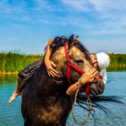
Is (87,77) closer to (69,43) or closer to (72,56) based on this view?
(72,56)

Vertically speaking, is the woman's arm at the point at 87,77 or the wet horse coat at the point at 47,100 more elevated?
the woman's arm at the point at 87,77

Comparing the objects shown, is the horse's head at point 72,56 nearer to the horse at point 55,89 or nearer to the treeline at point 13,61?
the horse at point 55,89

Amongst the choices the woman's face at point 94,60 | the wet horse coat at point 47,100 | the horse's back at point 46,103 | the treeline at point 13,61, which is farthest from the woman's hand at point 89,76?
the treeline at point 13,61

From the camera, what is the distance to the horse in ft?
12.4

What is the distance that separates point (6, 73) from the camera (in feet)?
104

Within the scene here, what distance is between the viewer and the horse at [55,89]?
12.4 ft

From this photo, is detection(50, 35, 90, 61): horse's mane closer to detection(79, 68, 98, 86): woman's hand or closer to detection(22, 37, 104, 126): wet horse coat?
detection(22, 37, 104, 126): wet horse coat

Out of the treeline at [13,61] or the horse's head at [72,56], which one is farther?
the treeline at [13,61]

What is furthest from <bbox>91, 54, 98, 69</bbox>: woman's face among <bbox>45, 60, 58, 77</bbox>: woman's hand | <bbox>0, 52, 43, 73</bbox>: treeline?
<bbox>0, 52, 43, 73</bbox>: treeline

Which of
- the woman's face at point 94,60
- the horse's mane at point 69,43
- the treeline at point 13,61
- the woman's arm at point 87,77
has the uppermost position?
the horse's mane at point 69,43

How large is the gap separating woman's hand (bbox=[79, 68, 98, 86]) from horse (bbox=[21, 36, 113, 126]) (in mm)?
79

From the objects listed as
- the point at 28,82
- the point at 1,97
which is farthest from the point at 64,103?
the point at 1,97

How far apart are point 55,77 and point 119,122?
7119mm

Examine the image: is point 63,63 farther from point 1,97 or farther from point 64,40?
point 1,97
